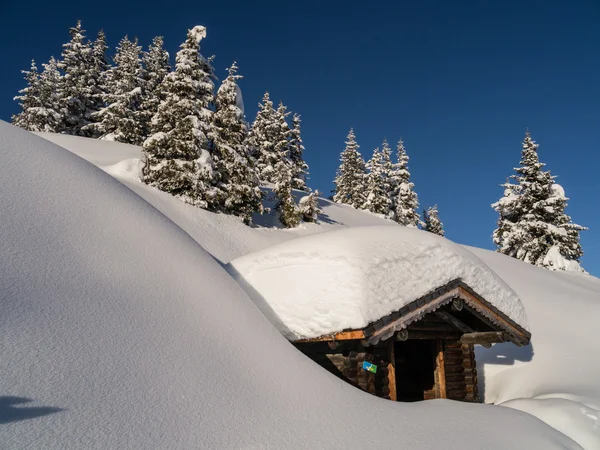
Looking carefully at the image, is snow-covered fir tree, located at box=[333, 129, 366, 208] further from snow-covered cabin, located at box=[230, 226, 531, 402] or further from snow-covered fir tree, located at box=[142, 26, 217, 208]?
snow-covered cabin, located at box=[230, 226, 531, 402]

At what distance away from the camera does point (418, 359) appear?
13359mm

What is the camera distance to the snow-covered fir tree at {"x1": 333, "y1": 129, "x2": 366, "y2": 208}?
45906 mm

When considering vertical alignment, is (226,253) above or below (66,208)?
above

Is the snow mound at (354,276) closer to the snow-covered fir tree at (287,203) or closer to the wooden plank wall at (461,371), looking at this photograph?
the wooden plank wall at (461,371)

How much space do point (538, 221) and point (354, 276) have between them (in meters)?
26.4

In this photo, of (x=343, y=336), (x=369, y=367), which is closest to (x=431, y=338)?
(x=369, y=367)

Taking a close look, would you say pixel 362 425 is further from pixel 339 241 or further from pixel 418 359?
pixel 418 359

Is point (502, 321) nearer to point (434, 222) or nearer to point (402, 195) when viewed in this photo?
point (402, 195)

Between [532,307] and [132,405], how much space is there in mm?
17581

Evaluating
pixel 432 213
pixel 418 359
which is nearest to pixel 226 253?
pixel 418 359

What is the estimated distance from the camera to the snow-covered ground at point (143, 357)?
3.24 m

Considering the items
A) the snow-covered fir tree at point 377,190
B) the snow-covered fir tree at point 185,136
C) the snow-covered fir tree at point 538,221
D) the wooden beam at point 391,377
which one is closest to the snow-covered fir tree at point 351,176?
the snow-covered fir tree at point 377,190

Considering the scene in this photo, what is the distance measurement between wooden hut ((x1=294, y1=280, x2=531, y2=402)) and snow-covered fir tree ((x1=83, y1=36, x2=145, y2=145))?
100ft

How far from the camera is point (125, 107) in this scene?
112 ft
